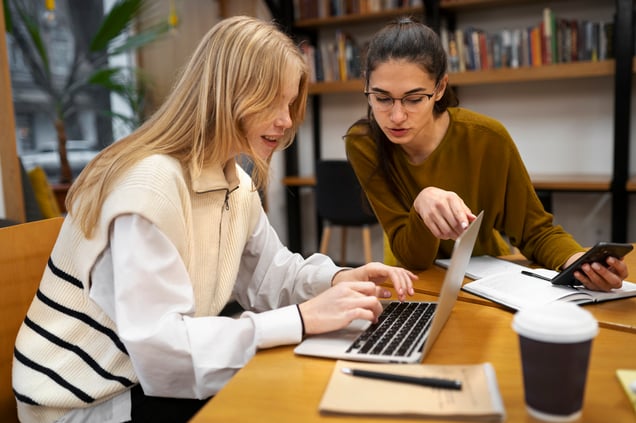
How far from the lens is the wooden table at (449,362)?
2.24ft

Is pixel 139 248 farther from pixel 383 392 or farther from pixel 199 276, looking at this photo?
pixel 383 392

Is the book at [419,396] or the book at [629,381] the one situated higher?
the book at [419,396]

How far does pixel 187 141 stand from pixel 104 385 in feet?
1.48

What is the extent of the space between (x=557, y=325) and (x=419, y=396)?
0.19 m

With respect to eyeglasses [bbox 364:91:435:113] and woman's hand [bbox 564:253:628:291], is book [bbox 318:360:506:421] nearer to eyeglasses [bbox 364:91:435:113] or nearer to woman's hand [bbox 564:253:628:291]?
woman's hand [bbox 564:253:628:291]

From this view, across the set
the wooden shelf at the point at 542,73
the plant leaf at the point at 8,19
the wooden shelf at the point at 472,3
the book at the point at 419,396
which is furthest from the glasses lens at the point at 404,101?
the plant leaf at the point at 8,19

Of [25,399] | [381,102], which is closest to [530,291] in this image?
[381,102]

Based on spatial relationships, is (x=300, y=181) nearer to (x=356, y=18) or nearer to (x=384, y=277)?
(x=356, y=18)

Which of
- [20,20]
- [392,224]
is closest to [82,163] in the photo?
[20,20]

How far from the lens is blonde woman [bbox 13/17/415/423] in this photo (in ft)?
2.90

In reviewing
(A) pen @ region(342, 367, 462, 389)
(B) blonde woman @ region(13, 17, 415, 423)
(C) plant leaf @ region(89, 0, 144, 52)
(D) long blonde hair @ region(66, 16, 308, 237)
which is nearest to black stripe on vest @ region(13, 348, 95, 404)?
(B) blonde woman @ region(13, 17, 415, 423)

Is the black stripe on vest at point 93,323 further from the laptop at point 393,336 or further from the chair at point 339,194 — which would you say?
the chair at point 339,194

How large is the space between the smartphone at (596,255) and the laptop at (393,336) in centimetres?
29

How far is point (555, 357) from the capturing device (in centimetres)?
62
